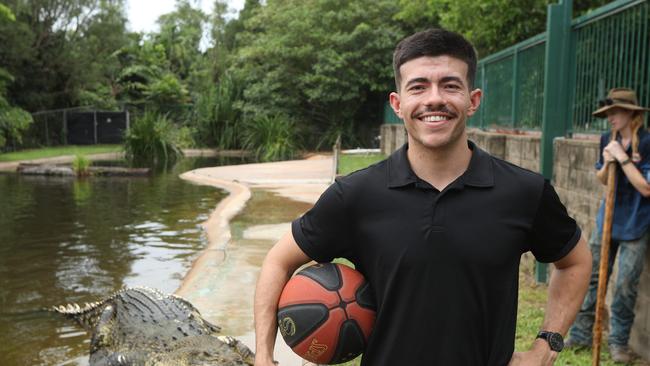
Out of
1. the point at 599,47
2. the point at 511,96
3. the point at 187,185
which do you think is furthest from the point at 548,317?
the point at 187,185

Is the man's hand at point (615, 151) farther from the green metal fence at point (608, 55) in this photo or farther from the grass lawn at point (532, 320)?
the grass lawn at point (532, 320)

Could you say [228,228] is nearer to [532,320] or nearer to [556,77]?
[556,77]

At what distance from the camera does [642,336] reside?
471 centimetres

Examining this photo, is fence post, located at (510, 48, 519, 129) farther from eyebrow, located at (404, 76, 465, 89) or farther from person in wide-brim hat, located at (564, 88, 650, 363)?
eyebrow, located at (404, 76, 465, 89)

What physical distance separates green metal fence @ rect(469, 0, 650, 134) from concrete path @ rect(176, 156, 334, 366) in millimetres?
3320

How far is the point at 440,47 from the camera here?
208cm

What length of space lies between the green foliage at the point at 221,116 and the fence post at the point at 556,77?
82.6ft

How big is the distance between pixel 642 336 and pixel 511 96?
4816 mm

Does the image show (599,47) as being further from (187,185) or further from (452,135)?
(187,185)

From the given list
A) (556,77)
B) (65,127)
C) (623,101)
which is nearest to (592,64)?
(556,77)

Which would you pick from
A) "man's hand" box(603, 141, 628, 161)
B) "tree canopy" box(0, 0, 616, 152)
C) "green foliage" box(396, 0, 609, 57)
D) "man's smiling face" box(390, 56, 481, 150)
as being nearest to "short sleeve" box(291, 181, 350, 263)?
"man's smiling face" box(390, 56, 481, 150)

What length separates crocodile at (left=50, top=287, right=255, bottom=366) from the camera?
4590 millimetres

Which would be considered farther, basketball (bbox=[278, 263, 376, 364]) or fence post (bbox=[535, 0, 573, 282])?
fence post (bbox=[535, 0, 573, 282])

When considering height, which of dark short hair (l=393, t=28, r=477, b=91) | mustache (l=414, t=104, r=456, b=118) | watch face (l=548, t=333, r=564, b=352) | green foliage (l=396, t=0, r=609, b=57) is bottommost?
watch face (l=548, t=333, r=564, b=352)
